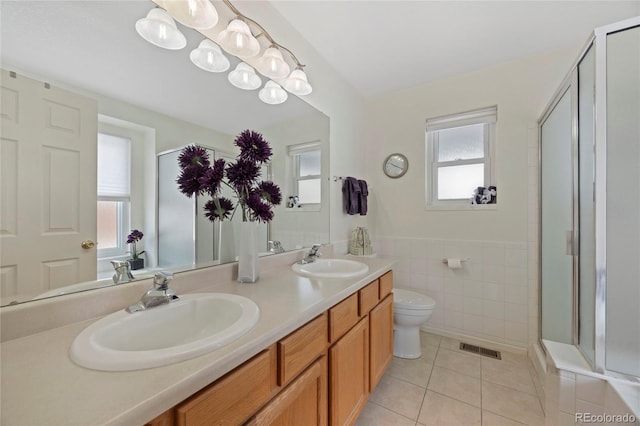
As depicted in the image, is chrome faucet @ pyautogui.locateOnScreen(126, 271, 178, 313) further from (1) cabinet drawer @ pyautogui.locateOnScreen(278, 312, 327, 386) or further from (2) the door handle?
(1) cabinet drawer @ pyautogui.locateOnScreen(278, 312, 327, 386)

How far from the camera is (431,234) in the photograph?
7.64 ft

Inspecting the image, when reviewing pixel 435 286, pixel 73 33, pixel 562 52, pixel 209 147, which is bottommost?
pixel 435 286

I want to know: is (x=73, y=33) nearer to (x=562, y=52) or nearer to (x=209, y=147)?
(x=209, y=147)

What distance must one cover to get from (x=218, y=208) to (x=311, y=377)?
0.82m

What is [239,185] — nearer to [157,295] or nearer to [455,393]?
[157,295]

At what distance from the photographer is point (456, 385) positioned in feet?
5.30

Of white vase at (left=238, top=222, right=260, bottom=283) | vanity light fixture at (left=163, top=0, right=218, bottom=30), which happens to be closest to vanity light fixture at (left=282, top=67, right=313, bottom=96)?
vanity light fixture at (left=163, top=0, right=218, bottom=30)

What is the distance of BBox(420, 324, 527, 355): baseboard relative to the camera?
1983 millimetres

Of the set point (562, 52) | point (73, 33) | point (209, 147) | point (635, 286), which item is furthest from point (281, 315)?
point (562, 52)

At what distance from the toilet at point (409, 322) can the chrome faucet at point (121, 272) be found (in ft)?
5.53

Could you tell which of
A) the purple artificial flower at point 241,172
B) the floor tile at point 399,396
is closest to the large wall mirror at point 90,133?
the purple artificial flower at point 241,172

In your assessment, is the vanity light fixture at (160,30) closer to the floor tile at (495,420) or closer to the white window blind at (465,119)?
the white window blind at (465,119)

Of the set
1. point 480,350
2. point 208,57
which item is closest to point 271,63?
point 208,57

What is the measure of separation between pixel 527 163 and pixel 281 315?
7.38 ft
